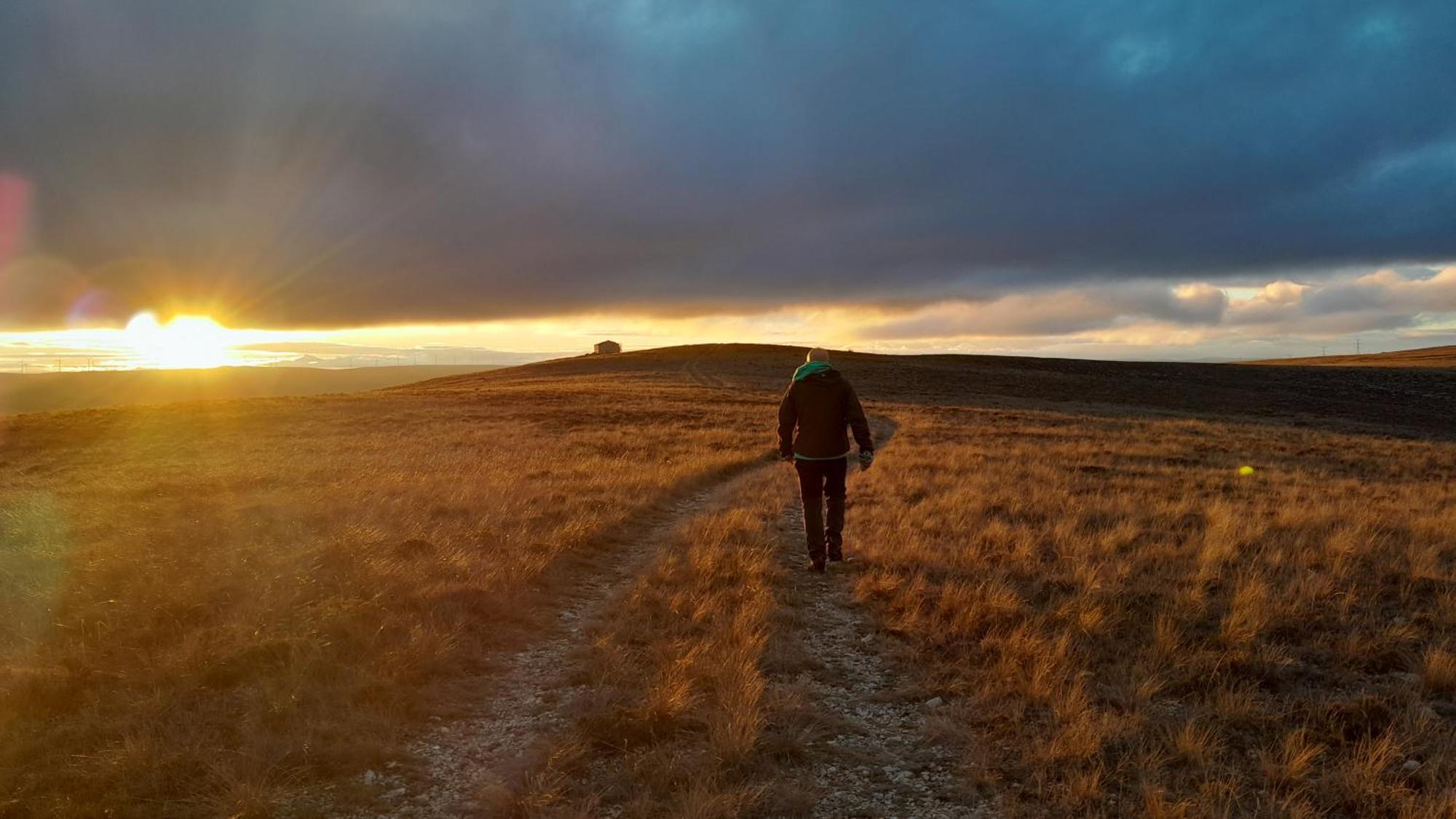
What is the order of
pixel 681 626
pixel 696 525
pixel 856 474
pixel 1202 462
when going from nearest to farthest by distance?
pixel 681 626, pixel 696 525, pixel 856 474, pixel 1202 462

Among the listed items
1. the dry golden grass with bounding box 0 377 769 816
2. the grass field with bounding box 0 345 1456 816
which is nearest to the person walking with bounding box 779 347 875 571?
the grass field with bounding box 0 345 1456 816

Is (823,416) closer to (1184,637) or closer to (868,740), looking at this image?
(1184,637)

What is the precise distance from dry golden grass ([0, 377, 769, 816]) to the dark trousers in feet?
9.75

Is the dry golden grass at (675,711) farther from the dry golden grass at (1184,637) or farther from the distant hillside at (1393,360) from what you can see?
the distant hillside at (1393,360)

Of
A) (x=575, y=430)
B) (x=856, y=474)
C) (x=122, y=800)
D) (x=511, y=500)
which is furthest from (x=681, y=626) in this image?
(x=575, y=430)

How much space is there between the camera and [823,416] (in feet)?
31.7

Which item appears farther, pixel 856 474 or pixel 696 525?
pixel 856 474

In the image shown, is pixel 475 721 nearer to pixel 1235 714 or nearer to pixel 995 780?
pixel 995 780

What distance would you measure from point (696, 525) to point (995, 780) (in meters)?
7.54

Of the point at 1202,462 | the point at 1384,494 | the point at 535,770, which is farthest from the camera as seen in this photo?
the point at 1202,462

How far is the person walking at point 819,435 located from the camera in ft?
31.7

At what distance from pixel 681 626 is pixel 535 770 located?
8.68ft

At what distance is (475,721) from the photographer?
5.68 m

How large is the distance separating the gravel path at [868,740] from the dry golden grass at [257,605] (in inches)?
32.0
